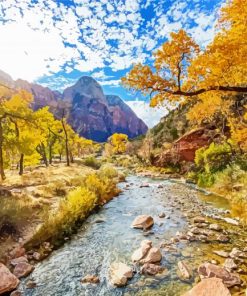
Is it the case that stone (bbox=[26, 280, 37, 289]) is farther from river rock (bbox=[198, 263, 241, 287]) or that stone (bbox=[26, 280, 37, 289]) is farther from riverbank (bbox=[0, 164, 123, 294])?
river rock (bbox=[198, 263, 241, 287])

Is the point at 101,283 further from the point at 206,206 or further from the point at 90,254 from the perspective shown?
the point at 206,206

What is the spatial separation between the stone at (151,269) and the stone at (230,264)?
213 cm

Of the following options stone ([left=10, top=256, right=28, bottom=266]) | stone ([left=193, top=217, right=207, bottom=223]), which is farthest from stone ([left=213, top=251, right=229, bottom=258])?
stone ([left=10, top=256, right=28, bottom=266])

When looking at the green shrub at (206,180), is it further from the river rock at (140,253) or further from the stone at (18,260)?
the stone at (18,260)

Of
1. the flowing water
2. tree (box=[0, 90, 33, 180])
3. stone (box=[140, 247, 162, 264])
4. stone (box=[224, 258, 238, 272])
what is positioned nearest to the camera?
the flowing water

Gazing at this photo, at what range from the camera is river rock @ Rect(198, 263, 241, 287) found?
7973 millimetres

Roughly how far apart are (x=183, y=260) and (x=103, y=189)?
12569 mm

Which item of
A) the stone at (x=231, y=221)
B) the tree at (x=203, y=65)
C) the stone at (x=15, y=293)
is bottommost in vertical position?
the stone at (x=15, y=293)

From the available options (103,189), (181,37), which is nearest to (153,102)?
(181,37)

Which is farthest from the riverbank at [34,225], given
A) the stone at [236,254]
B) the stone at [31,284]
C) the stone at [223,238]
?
the stone at [236,254]

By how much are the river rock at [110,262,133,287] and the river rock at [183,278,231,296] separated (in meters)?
2.12

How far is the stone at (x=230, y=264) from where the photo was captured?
29.0 ft

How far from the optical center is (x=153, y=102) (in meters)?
11.6

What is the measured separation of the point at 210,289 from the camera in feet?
23.0
